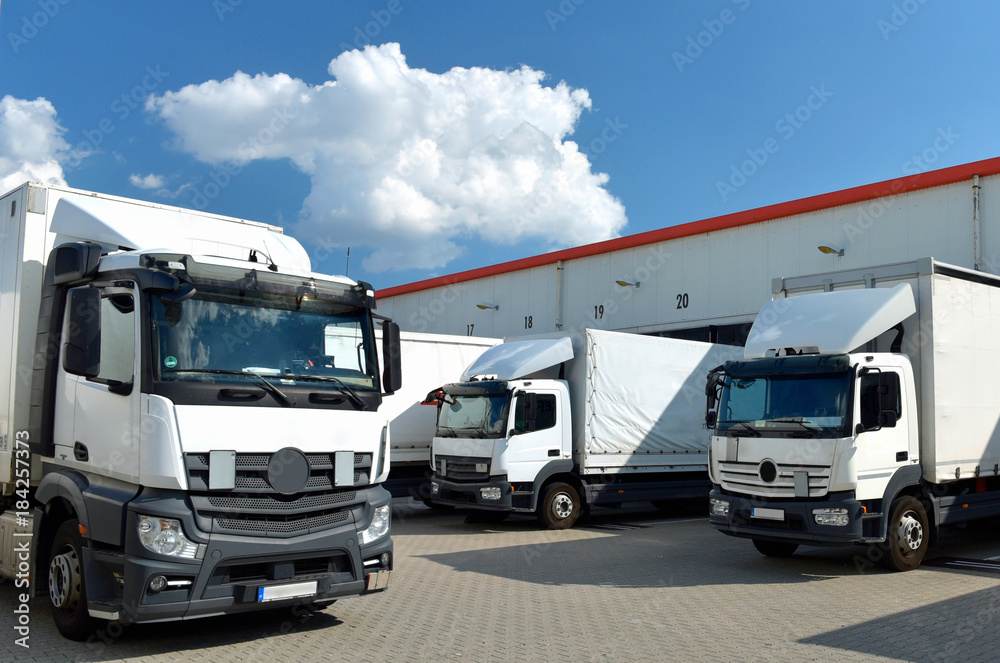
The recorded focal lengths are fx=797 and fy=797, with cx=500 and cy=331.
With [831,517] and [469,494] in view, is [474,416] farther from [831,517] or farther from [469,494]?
[831,517]

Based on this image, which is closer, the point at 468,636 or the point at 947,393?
the point at 468,636

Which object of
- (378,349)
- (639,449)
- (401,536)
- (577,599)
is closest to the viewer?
(378,349)

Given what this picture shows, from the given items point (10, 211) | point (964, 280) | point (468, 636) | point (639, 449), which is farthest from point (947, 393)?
point (10, 211)

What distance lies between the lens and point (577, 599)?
25.8 ft

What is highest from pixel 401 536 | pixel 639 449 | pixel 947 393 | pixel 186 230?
pixel 186 230

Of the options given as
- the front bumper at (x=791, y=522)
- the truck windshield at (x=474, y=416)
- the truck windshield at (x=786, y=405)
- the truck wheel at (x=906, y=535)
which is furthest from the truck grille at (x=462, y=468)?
the truck wheel at (x=906, y=535)

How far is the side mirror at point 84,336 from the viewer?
5480 millimetres

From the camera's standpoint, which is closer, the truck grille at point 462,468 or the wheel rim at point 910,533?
the wheel rim at point 910,533

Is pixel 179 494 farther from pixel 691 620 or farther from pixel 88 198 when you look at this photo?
pixel 691 620

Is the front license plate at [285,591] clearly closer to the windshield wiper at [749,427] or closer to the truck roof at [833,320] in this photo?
the windshield wiper at [749,427]

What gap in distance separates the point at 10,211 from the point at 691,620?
680cm

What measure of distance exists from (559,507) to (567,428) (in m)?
1.31

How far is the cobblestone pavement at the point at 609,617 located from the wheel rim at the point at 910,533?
310mm

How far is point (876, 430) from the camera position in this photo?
8.83m
